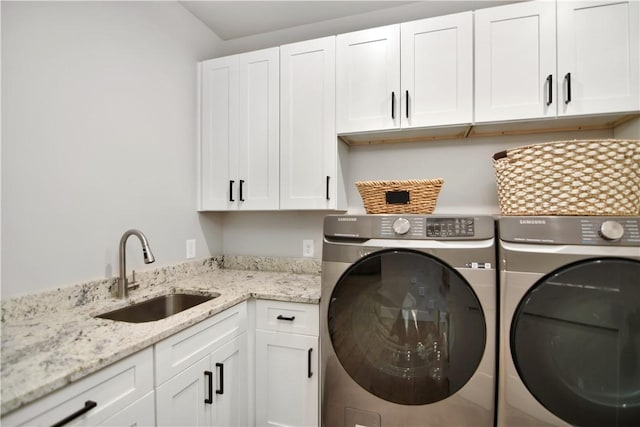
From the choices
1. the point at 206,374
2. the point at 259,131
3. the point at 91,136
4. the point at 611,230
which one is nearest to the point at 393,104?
the point at 259,131

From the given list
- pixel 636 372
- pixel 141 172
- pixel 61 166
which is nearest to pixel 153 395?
pixel 61 166

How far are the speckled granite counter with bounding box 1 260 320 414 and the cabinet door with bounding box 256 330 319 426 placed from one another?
241mm

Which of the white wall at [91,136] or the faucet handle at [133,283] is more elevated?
the white wall at [91,136]

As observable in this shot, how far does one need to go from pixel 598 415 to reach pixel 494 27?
5.68 ft

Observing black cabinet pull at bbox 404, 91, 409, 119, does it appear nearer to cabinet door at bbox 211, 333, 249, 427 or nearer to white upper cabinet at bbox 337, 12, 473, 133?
white upper cabinet at bbox 337, 12, 473, 133

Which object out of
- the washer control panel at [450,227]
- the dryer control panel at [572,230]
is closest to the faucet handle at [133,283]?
the washer control panel at [450,227]

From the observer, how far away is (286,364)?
161 cm

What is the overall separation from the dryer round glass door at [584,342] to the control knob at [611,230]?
0.08 meters

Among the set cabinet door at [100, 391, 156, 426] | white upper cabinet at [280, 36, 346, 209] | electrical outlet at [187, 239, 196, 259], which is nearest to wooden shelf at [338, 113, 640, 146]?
white upper cabinet at [280, 36, 346, 209]

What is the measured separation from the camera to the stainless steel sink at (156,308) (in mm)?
1405

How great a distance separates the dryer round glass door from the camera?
104 cm

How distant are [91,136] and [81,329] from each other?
0.87 m

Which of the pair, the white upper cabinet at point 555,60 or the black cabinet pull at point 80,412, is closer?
the black cabinet pull at point 80,412

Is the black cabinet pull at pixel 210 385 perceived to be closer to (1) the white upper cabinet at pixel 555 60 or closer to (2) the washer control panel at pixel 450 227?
(2) the washer control panel at pixel 450 227
